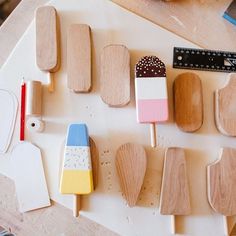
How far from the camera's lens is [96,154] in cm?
73

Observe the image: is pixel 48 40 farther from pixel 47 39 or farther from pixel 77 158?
pixel 77 158

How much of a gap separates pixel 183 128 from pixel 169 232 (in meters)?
0.23

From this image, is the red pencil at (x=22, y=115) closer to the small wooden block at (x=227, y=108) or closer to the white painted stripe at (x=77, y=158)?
the white painted stripe at (x=77, y=158)

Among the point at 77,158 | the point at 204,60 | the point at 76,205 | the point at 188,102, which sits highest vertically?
the point at 204,60

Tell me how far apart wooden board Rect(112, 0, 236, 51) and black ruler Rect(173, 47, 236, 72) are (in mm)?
19

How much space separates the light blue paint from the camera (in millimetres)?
696

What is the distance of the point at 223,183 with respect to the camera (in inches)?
28.0

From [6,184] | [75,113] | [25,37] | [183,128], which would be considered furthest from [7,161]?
[183,128]

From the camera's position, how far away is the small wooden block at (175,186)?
701mm

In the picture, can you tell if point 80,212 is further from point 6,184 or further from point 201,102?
point 201,102

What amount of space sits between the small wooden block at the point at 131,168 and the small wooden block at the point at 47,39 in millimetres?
257

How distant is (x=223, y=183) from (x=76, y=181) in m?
0.32

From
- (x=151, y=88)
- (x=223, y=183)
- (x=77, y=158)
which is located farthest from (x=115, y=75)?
(x=223, y=183)

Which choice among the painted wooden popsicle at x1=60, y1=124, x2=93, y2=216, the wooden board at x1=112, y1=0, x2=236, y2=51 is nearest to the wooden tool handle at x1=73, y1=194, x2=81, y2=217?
the painted wooden popsicle at x1=60, y1=124, x2=93, y2=216
